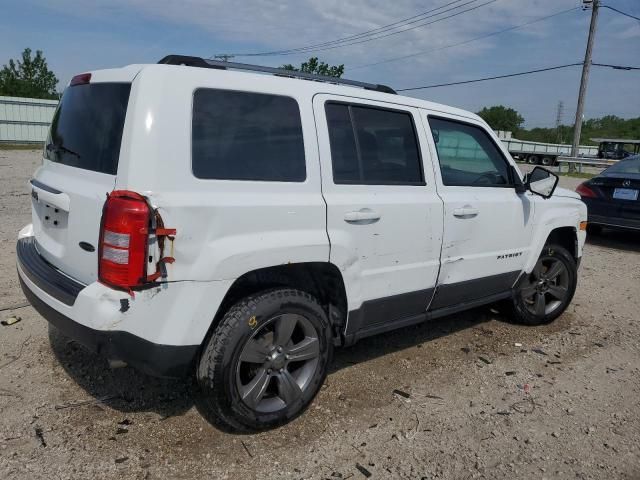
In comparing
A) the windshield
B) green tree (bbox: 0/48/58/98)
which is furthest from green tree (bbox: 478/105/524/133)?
the windshield

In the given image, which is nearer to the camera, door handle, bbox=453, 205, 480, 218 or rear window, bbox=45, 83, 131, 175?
rear window, bbox=45, 83, 131, 175

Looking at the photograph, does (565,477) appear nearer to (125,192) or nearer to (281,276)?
(281,276)

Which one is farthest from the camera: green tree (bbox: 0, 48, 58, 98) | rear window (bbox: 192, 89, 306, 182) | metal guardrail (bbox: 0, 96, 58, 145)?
green tree (bbox: 0, 48, 58, 98)

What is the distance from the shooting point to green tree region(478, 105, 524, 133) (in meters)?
81.1

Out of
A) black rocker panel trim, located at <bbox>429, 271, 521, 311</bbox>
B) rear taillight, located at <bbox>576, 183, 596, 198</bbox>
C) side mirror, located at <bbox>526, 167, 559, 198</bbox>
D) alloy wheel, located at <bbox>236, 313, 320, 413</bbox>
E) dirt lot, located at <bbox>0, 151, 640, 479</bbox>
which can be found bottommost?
dirt lot, located at <bbox>0, 151, 640, 479</bbox>

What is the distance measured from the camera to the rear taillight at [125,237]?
7.65 feet

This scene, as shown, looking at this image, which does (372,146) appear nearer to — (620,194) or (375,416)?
(375,416)

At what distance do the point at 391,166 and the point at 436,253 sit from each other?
68 centimetres

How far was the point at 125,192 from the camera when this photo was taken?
92.8 inches

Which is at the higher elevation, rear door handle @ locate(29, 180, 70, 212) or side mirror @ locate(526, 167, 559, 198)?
side mirror @ locate(526, 167, 559, 198)

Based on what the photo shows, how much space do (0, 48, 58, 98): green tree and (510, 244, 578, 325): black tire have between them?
40.1 m

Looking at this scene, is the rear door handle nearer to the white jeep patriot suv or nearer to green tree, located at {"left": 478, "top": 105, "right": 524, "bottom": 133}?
the white jeep patriot suv

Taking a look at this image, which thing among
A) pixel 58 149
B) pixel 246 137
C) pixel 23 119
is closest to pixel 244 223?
pixel 246 137

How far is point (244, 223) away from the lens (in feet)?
8.52
